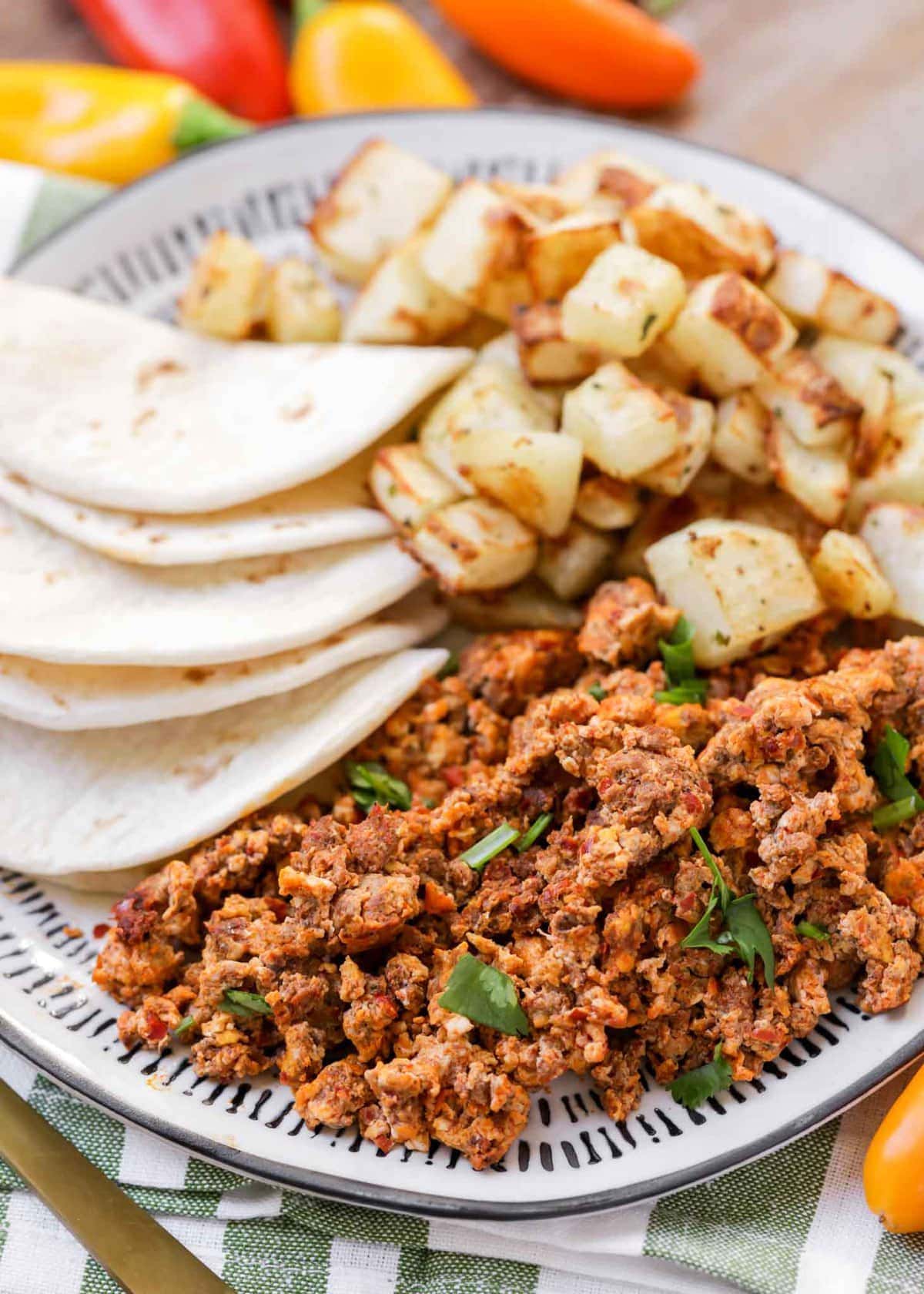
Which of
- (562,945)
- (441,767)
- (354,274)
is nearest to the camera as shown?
(562,945)

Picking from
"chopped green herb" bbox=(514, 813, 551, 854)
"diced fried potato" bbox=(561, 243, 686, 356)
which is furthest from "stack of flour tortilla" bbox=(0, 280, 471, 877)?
"chopped green herb" bbox=(514, 813, 551, 854)

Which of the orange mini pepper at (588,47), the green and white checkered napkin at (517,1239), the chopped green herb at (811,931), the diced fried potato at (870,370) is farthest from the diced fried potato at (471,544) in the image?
the orange mini pepper at (588,47)

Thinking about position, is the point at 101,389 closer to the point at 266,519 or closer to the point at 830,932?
the point at 266,519

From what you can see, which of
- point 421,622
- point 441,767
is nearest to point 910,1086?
point 441,767

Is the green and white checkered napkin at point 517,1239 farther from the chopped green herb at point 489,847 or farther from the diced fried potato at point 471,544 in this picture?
the diced fried potato at point 471,544

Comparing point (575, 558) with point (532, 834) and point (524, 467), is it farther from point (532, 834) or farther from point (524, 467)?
point (532, 834)

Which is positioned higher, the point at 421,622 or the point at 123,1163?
the point at 421,622

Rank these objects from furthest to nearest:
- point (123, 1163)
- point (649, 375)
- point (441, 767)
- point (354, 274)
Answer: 1. point (354, 274)
2. point (649, 375)
3. point (441, 767)
4. point (123, 1163)
